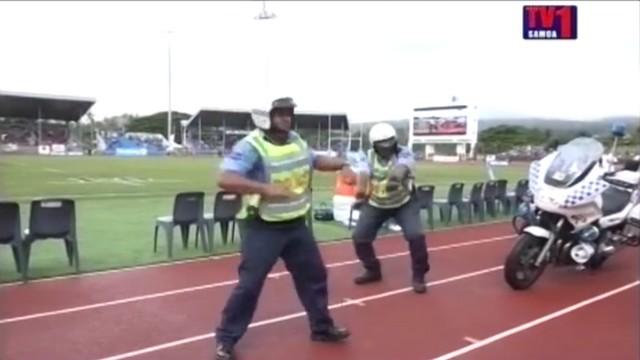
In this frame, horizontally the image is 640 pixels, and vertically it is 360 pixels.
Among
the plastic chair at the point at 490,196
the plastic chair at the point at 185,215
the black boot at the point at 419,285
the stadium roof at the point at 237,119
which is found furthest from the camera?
the stadium roof at the point at 237,119

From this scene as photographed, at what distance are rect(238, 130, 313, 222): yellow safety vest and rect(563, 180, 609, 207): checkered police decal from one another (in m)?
3.37

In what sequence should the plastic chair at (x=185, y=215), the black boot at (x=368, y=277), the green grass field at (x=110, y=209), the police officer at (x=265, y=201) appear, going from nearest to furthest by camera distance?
the police officer at (x=265, y=201) → the black boot at (x=368, y=277) → the green grass field at (x=110, y=209) → the plastic chair at (x=185, y=215)

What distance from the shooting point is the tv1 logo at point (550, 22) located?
6.10 metres

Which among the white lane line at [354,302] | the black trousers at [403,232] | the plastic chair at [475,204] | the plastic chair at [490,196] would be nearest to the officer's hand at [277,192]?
the white lane line at [354,302]

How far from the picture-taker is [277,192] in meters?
4.61

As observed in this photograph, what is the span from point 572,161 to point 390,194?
187 cm

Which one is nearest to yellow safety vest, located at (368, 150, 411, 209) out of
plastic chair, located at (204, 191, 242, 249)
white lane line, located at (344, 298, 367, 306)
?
white lane line, located at (344, 298, 367, 306)

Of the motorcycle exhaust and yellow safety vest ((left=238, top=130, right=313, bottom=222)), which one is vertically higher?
yellow safety vest ((left=238, top=130, right=313, bottom=222))

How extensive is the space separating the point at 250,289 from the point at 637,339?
310 centimetres

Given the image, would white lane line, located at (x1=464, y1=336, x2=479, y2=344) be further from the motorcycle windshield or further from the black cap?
the motorcycle windshield

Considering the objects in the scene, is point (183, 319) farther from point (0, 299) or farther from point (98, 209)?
point (98, 209)

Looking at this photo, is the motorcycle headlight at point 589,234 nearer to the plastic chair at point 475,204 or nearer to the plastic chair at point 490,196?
the plastic chair at point 475,204

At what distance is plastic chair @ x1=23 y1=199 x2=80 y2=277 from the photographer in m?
7.58

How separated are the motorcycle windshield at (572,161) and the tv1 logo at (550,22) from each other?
4.94ft
